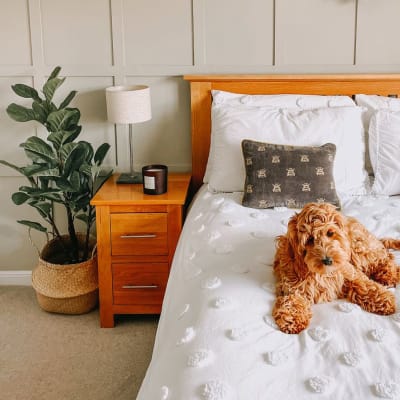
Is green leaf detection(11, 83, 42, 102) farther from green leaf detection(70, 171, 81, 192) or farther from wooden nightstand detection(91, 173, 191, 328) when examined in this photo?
wooden nightstand detection(91, 173, 191, 328)

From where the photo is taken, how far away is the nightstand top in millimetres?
2754

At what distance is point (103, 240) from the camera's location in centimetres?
282

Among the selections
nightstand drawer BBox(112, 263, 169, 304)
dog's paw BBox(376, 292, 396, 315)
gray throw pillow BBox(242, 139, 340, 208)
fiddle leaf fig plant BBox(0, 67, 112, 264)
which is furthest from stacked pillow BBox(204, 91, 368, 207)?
dog's paw BBox(376, 292, 396, 315)

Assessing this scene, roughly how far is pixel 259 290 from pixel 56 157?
1470 mm

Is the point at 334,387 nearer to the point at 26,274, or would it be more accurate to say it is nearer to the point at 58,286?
the point at 58,286

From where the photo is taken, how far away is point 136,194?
9.34 feet

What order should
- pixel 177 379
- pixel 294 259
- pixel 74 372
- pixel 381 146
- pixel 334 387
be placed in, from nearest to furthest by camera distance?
1. pixel 334 387
2. pixel 177 379
3. pixel 294 259
4. pixel 74 372
5. pixel 381 146

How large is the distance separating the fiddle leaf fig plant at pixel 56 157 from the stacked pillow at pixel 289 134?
1.94 ft

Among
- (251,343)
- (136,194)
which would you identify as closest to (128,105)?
(136,194)

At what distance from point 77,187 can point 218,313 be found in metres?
1.43

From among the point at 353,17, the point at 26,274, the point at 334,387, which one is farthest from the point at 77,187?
the point at 334,387

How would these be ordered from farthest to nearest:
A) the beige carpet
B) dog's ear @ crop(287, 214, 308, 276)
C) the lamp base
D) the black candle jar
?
the lamp base → the black candle jar → the beige carpet → dog's ear @ crop(287, 214, 308, 276)

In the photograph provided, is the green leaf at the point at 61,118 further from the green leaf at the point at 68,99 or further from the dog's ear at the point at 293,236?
the dog's ear at the point at 293,236

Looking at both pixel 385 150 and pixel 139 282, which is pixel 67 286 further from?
pixel 385 150
